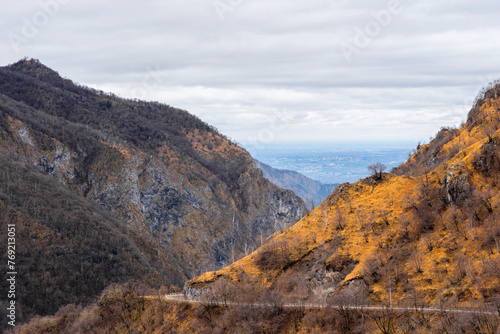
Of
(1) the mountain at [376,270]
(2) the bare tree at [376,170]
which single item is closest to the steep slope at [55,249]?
(1) the mountain at [376,270]

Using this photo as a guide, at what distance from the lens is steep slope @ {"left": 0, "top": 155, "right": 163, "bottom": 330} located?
152250mm

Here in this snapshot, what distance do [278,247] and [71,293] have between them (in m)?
109

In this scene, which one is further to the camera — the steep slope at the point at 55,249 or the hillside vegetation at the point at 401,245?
the steep slope at the point at 55,249

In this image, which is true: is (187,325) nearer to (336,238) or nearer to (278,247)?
(278,247)

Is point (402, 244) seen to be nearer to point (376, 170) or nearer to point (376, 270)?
point (376, 270)

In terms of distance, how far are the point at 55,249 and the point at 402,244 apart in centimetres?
13870

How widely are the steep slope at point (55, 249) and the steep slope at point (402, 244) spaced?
9638cm

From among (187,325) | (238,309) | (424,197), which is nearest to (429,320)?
(424,197)

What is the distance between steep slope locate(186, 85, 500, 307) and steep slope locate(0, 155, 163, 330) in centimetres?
9638

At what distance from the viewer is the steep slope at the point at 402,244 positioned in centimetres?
5350
